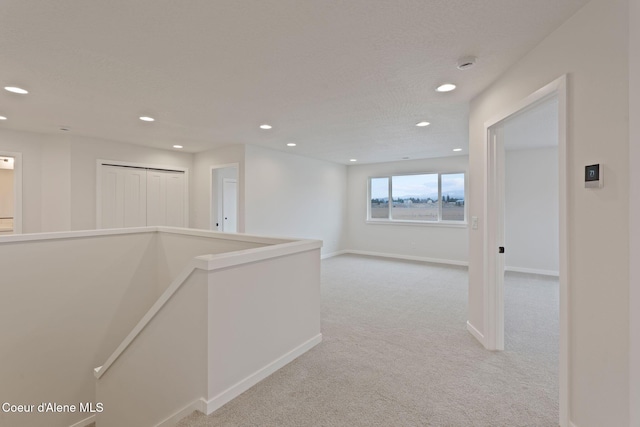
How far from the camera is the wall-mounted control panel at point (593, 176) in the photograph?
1.45 meters

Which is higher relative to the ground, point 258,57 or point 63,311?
point 258,57

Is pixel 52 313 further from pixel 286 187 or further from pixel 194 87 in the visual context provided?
pixel 286 187

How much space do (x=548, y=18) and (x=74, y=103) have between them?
14.4ft

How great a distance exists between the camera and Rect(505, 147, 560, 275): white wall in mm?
5504

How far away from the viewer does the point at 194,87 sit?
108 inches

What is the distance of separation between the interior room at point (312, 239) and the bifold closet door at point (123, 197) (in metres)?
0.04

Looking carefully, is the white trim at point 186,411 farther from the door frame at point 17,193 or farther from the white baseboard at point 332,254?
the white baseboard at point 332,254

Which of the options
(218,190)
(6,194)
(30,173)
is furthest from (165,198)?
(6,194)

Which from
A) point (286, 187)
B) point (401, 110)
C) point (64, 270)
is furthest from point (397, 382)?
point (286, 187)

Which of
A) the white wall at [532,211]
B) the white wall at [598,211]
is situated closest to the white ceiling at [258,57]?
the white wall at [598,211]

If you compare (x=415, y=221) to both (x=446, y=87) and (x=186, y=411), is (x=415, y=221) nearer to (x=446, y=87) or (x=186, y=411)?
(x=446, y=87)

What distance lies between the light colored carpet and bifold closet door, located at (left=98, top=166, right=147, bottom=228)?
4260 millimetres

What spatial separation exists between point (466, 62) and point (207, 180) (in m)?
5.33

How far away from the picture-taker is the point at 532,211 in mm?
5711
